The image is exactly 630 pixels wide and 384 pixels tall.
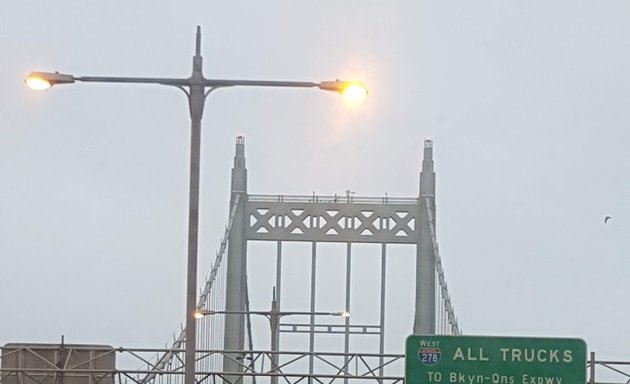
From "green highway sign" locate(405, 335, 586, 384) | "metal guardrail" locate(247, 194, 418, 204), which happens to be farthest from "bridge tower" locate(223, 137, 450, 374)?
"green highway sign" locate(405, 335, 586, 384)

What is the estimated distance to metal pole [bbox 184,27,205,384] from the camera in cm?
1436

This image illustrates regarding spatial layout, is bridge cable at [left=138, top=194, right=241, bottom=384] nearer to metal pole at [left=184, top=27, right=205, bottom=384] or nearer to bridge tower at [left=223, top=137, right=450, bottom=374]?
bridge tower at [left=223, top=137, right=450, bottom=374]

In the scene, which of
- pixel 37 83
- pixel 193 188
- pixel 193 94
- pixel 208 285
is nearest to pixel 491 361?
pixel 193 188

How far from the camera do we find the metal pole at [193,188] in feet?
47.1

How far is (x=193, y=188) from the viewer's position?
569 inches

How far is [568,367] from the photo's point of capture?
64.2 feet

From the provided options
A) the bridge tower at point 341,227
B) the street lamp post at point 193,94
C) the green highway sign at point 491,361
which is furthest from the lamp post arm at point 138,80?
the bridge tower at point 341,227

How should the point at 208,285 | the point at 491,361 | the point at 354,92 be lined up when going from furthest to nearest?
the point at 208,285 < the point at 491,361 < the point at 354,92

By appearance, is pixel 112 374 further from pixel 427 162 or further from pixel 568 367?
pixel 427 162

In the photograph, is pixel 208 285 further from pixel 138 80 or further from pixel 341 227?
pixel 138 80

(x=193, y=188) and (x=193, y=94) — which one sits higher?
(x=193, y=94)

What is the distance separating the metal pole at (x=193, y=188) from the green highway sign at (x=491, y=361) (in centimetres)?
567

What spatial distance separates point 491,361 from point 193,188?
Answer: 271 inches

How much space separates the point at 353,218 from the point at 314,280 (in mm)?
2350
